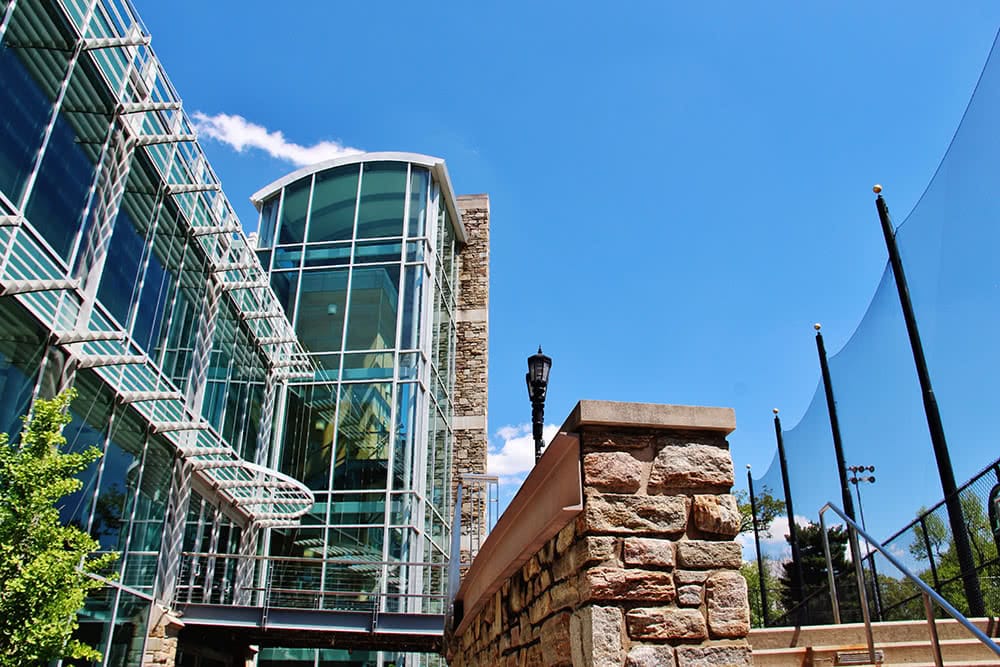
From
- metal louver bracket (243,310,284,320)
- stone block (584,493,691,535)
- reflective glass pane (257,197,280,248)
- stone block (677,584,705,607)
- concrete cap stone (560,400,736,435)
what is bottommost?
stone block (677,584,705,607)

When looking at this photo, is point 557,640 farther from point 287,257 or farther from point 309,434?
point 287,257

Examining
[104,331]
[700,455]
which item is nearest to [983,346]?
[700,455]

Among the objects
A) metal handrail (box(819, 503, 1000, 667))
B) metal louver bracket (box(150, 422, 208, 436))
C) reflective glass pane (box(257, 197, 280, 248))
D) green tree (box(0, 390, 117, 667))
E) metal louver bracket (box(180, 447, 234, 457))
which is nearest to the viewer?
metal handrail (box(819, 503, 1000, 667))

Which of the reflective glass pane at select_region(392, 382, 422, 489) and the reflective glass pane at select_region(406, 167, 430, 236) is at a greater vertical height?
the reflective glass pane at select_region(406, 167, 430, 236)

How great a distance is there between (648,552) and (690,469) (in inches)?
17.5

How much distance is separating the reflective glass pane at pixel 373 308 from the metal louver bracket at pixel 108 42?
10.2m

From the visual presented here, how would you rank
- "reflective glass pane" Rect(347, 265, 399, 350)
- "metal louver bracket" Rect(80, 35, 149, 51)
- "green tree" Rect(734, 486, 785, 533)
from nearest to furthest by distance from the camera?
"metal louver bracket" Rect(80, 35, 149, 51), "reflective glass pane" Rect(347, 265, 399, 350), "green tree" Rect(734, 486, 785, 533)

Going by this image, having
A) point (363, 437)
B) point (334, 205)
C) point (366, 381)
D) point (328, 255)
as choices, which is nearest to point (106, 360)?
point (363, 437)

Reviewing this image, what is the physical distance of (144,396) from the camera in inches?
427

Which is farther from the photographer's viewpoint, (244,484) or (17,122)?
(244,484)

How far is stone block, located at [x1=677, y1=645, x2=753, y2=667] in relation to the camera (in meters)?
3.19

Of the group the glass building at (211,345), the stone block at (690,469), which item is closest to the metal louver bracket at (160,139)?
the glass building at (211,345)

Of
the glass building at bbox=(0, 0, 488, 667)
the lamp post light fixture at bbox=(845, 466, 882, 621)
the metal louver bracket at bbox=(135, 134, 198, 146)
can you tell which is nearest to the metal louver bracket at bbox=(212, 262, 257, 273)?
the glass building at bbox=(0, 0, 488, 667)

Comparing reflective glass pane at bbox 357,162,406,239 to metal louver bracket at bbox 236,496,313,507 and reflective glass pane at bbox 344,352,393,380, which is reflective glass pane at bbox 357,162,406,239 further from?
metal louver bracket at bbox 236,496,313,507
